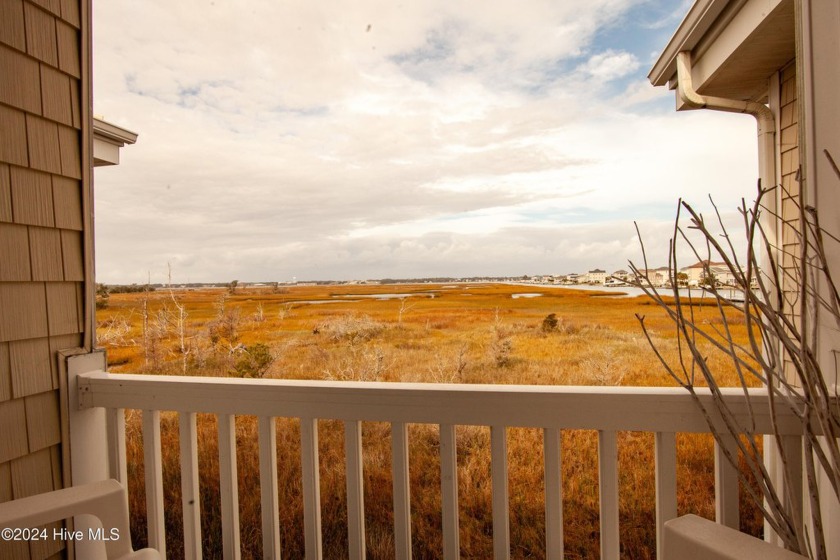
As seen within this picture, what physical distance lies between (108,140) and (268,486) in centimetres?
167

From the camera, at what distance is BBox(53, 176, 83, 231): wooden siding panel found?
1278 millimetres

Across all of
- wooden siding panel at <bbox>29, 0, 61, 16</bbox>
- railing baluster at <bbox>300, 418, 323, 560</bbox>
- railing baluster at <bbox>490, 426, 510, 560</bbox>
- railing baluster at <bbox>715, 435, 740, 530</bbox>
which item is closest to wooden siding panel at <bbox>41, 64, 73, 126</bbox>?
wooden siding panel at <bbox>29, 0, 61, 16</bbox>

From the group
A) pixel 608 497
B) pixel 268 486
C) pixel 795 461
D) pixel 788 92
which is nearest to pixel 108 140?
pixel 268 486

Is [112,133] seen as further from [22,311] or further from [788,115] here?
[788,115]

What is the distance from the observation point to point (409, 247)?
11.2 ft

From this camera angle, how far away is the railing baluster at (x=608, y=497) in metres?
1.05

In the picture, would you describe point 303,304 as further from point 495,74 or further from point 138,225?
point 495,74

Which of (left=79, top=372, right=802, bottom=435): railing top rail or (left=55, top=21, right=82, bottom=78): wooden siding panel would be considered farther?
(left=55, top=21, right=82, bottom=78): wooden siding panel

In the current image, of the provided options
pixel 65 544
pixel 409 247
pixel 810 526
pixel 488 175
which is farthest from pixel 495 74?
pixel 65 544

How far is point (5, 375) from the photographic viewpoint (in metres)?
1.14

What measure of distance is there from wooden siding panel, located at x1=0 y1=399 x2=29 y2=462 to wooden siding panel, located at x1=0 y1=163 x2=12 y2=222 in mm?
449

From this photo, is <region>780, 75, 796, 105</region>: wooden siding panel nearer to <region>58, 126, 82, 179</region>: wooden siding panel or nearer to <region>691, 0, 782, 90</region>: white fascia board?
<region>691, 0, 782, 90</region>: white fascia board

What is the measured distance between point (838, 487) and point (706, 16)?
1545 millimetres

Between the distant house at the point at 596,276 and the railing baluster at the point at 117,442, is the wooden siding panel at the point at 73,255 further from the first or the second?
the distant house at the point at 596,276
